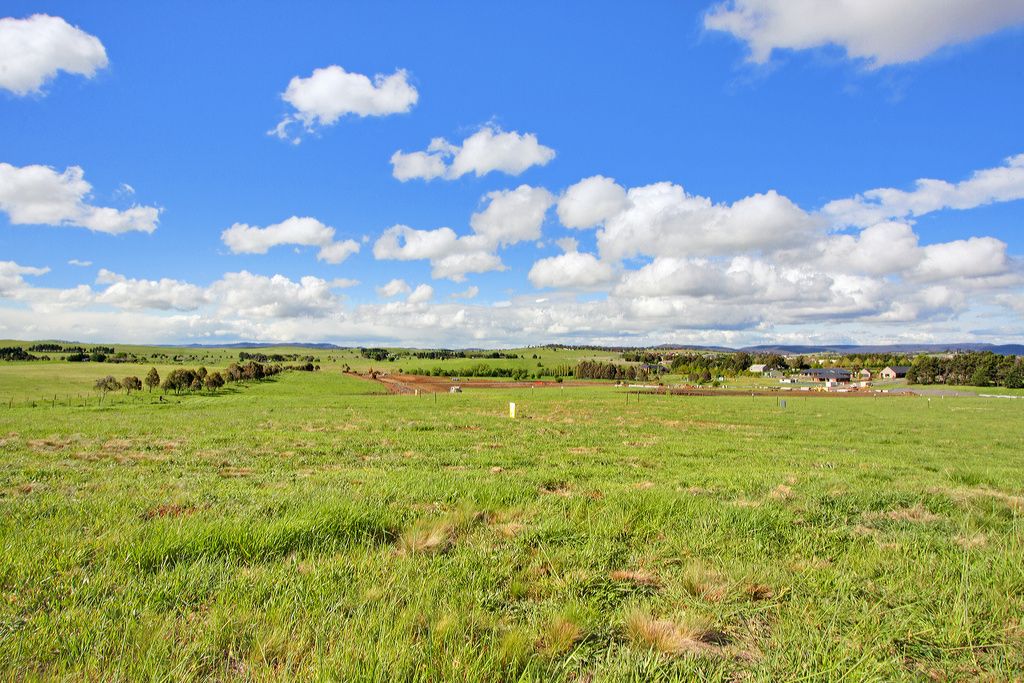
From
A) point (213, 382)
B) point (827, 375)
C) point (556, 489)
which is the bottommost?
point (827, 375)

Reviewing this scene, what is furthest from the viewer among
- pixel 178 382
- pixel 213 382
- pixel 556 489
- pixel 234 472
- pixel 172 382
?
pixel 213 382

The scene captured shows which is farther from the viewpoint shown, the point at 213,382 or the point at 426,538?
the point at 213,382

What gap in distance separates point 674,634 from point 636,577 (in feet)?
3.34

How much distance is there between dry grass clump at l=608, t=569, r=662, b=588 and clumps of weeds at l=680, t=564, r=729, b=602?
0.80ft

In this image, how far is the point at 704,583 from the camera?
13.7ft

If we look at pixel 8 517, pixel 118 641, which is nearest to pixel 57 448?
pixel 8 517

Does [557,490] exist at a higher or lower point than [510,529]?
lower

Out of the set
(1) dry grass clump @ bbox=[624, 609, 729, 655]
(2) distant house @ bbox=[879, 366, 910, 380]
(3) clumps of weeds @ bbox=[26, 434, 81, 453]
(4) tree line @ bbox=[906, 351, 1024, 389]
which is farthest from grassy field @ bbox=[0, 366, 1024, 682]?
(2) distant house @ bbox=[879, 366, 910, 380]

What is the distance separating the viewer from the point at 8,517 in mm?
5516

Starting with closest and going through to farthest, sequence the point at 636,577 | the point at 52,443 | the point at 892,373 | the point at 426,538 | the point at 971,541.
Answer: the point at 636,577 → the point at 426,538 → the point at 971,541 → the point at 52,443 → the point at 892,373

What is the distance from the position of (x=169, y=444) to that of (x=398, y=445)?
8524 mm

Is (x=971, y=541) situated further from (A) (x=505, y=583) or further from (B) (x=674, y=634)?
(A) (x=505, y=583)

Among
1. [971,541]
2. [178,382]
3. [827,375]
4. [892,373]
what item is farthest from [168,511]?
[892,373]

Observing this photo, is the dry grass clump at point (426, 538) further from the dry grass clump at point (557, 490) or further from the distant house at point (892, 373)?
the distant house at point (892, 373)
